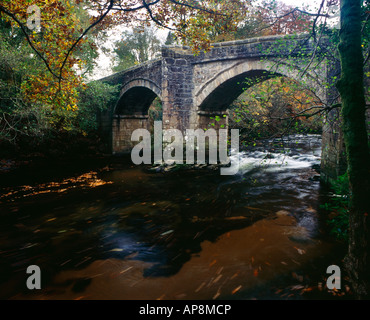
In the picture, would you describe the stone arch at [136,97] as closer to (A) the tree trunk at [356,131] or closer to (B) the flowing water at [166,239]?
(B) the flowing water at [166,239]

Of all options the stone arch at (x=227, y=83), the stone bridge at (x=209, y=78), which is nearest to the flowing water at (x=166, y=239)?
the stone bridge at (x=209, y=78)

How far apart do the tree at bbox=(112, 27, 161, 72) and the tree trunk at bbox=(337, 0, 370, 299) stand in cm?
2222

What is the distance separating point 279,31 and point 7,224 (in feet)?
59.9

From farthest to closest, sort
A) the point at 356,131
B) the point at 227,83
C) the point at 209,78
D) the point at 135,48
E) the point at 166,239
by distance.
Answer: the point at 135,48
the point at 209,78
the point at 227,83
the point at 166,239
the point at 356,131

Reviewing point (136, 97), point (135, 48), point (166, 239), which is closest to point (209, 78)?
point (136, 97)

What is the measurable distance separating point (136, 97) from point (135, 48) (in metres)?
11.0

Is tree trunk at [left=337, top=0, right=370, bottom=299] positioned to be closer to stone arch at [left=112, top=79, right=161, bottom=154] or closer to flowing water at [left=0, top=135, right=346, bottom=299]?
flowing water at [left=0, top=135, right=346, bottom=299]

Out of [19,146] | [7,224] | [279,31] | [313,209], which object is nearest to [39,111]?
[19,146]

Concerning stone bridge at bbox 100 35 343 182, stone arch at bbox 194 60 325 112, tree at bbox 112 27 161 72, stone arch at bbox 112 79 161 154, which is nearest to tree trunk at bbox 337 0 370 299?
stone bridge at bbox 100 35 343 182

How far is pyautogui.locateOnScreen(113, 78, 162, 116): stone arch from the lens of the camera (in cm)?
1123

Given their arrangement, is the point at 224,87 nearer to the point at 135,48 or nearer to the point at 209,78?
the point at 209,78

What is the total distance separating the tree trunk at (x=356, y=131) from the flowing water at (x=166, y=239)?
752mm

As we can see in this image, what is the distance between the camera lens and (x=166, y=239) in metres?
3.86

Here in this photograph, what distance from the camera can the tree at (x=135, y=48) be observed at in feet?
70.5
